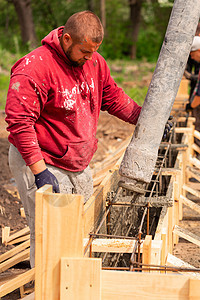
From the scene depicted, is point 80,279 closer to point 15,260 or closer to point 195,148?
point 15,260

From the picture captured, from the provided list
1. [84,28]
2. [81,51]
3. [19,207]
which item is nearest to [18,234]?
[19,207]

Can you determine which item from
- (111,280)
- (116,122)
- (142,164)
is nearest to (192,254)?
(142,164)

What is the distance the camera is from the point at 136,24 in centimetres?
2672

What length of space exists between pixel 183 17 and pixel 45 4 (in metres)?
26.5

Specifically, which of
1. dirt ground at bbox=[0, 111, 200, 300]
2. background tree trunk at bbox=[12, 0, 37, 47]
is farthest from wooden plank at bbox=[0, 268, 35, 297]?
background tree trunk at bbox=[12, 0, 37, 47]

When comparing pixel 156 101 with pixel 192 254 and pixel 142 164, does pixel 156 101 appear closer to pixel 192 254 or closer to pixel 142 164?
pixel 142 164

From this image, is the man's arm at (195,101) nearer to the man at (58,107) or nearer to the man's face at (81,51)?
the man at (58,107)

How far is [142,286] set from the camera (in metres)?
2.39

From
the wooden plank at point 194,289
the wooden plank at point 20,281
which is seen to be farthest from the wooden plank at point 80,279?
the wooden plank at point 20,281

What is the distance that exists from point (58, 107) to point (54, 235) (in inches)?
53.9

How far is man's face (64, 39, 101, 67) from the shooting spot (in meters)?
A: 3.36

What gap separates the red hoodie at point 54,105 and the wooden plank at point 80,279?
1078 millimetres

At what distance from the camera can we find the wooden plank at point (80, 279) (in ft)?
7.74

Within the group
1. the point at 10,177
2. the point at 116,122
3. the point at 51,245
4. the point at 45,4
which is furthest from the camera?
the point at 45,4
